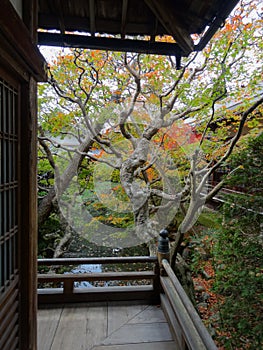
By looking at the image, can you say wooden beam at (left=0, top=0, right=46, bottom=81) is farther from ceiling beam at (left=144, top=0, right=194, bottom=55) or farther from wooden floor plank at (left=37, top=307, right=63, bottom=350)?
wooden floor plank at (left=37, top=307, right=63, bottom=350)

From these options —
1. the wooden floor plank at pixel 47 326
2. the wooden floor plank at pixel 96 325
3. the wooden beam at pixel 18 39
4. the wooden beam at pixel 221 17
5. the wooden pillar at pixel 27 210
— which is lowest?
the wooden floor plank at pixel 96 325

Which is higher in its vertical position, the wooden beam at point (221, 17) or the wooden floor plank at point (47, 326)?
the wooden beam at point (221, 17)

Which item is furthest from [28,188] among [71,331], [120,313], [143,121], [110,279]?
[143,121]

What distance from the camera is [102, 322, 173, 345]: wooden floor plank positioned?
200 centimetres

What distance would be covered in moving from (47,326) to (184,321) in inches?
50.7

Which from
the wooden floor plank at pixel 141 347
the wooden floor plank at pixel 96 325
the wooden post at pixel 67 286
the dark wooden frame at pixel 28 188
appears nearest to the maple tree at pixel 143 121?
the wooden floor plank at pixel 96 325

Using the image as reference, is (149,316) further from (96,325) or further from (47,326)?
(47,326)

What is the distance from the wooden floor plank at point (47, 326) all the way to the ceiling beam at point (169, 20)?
Answer: 255 centimetres

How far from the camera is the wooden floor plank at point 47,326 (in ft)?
6.40

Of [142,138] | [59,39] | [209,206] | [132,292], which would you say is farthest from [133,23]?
[209,206]

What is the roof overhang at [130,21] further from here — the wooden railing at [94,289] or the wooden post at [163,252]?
the wooden railing at [94,289]

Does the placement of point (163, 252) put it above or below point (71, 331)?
above

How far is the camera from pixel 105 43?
5.95ft

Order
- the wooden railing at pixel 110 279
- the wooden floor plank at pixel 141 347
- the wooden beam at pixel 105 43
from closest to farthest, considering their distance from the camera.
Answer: the wooden beam at pixel 105 43
the wooden floor plank at pixel 141 347
the wooden railing at pixel 110 279
